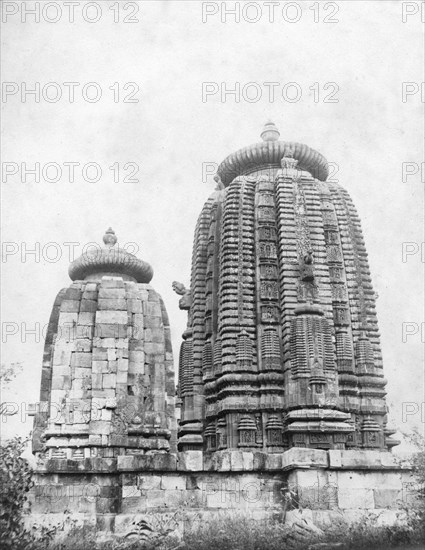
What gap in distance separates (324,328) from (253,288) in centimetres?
247

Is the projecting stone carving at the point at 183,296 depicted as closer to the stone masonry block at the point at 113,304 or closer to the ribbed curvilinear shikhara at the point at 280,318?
the ribbed curvilinear shikhara at the point at 280,318

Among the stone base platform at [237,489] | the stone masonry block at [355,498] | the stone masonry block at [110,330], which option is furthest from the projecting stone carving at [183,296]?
the stone masonry block at [355,498]

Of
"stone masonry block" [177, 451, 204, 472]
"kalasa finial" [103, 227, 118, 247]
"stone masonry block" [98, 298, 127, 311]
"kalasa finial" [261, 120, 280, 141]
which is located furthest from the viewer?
"kalasa finial" [261, 120, 280, 141]

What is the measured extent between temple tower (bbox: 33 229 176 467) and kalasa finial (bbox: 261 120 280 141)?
5.86 m

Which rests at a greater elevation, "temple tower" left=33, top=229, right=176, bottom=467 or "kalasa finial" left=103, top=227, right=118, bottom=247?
"kalasa finial" left=103, top=227, right=118, bottom=247

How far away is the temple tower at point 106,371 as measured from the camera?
17750mm

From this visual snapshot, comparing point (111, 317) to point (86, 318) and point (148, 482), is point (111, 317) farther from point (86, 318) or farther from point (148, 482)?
point (148, 482)

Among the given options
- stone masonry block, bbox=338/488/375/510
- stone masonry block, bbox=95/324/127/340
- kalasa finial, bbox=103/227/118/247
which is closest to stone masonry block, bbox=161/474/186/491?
stone masonry block, bbox=338/488/375/510

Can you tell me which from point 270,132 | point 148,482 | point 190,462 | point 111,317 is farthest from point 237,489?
point 270,132

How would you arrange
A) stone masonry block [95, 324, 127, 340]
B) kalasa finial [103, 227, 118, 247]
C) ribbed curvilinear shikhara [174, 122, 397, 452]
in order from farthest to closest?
kalasa finial [103, 227, 118, 247]
stone masonry block [95, 324, 127, 340]
ribbed curvilinear shikhara [174, 122, 397, 452]

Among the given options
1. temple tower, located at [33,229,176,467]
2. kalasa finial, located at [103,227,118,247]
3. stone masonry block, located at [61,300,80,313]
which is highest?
kalasa finial, located at [103,227,118,247]

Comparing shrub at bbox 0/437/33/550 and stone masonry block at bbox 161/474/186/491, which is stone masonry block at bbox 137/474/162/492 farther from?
shrub at bbox 0/437/33/550

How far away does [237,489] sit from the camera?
13.8 meters

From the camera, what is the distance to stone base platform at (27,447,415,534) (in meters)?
13.4
